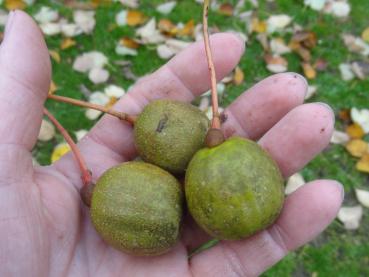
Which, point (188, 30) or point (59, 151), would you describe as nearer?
point (59, 151)

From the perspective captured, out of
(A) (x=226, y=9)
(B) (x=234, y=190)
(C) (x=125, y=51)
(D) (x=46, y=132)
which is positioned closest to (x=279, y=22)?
(A) (x=226, y=9)

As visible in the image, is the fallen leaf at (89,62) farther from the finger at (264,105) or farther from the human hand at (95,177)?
the finger at (264,105)

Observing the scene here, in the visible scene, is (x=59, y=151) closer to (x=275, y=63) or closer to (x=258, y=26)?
(x=275, y=63)

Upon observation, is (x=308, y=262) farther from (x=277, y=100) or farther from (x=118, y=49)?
(x=118, y=49)

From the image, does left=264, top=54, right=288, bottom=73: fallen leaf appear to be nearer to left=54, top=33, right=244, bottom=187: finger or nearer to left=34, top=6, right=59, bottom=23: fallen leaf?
left=54, top=33, right=244, bottom=187: finger

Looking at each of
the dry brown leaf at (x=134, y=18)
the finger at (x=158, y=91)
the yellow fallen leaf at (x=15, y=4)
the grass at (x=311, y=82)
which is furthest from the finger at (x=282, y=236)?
the yellow fallen leaf at (x=15, y=4)

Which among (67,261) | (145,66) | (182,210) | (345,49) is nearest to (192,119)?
(182,210)
